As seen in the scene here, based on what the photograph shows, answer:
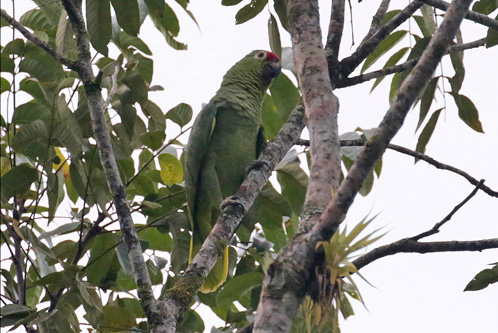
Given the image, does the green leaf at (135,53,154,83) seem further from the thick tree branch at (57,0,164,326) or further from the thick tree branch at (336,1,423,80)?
the thick tree branch at (336,1,423,80)

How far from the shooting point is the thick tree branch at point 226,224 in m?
2.23

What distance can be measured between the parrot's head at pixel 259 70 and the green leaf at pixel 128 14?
5.20 feet

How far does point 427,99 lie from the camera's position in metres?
2.63

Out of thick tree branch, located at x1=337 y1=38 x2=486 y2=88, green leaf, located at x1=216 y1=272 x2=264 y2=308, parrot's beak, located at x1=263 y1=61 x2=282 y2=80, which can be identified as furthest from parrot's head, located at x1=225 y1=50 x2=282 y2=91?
green leaf, located at x1=216 y1=272 x2=264 y2=308

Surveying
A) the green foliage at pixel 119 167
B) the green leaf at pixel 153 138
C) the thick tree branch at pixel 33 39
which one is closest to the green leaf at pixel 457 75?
the green foliage at pixel 119 167

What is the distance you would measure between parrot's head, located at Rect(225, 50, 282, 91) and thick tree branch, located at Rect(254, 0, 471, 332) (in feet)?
7.76

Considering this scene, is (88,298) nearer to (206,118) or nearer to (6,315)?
(6,315)

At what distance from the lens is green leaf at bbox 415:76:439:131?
2.62 metres

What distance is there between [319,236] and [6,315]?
1305 mm

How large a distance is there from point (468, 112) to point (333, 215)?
4.91ft

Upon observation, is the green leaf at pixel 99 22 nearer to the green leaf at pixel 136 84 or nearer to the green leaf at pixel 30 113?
the green leaf at pixel 136 84

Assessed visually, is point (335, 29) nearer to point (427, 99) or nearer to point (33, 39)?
point (427, 99)

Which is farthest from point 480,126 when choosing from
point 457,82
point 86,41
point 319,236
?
point 86,41

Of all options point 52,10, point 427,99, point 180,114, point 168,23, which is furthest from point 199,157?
point 427,99
